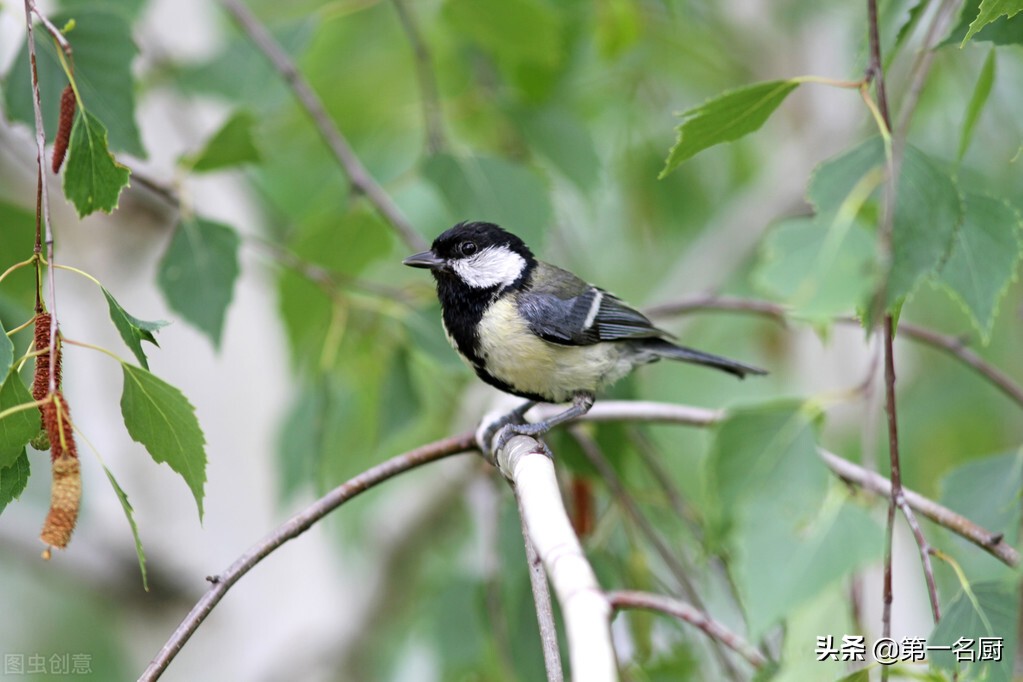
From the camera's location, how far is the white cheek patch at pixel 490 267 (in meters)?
2.18

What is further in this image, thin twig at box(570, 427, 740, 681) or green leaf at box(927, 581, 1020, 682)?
thin twig at box(570, 427, 740, 681)

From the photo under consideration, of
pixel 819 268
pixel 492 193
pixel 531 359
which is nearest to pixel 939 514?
pixel 819 268

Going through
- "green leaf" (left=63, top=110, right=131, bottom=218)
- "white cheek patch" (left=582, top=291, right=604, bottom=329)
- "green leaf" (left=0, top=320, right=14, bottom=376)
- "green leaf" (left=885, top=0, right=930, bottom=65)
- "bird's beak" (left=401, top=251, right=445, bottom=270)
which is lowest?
"green leaf" (left=0, top=320, right=14, bottom=376)

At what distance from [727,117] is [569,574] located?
2.29ft

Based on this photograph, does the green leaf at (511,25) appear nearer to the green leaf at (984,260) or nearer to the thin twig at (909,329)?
the thin twig at (909,329)

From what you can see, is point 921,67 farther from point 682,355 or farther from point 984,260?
point 682,355

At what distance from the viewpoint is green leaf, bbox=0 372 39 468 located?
1.03m

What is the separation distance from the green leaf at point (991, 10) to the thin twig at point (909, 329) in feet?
2.40

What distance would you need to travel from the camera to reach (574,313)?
2189 millimetres

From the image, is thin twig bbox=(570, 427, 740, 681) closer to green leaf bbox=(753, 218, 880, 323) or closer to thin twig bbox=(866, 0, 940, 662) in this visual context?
thin twig bbox=(866, 0, 940, 662)

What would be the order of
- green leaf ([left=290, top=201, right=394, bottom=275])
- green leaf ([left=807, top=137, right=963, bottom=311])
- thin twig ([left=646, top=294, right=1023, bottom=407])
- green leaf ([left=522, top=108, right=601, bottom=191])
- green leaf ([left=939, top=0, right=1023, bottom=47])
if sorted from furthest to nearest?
green leaf ([left=522, top=108, right=601, bottom=191]), green leaf ([left=290, top=201, right=394, bottom=275]), thin twig ([left=646, top=294, right=1023, bottom=407]), green leaf ([left=939, top=0, right=1023, bottom=47]), green leaf ([left=807, top=137, right=963, bottom=311])

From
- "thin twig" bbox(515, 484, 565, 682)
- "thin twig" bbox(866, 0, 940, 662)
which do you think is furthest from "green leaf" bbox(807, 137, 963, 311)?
"thin twig" bbox(515, 484, 565, 682)

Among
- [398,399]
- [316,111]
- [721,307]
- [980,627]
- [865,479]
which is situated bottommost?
[980,627]

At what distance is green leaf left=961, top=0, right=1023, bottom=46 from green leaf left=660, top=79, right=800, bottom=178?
0.24 m
